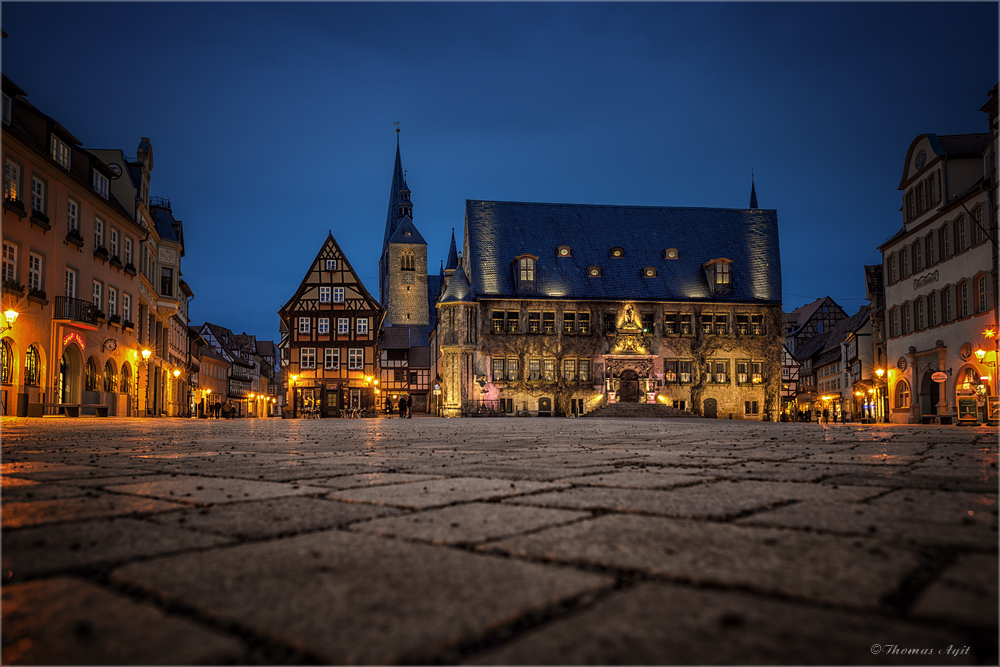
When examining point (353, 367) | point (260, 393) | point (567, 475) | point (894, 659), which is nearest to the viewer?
point (894, 659)

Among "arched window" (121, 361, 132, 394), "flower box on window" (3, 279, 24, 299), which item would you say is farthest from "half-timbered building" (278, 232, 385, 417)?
"flower box on window" (3, 279, 24, 299)

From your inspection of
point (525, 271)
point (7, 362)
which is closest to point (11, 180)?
point (7, 362)

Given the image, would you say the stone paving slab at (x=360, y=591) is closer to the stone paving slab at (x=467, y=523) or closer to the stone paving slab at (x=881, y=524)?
the stone paving slab at (x=467, y=523)

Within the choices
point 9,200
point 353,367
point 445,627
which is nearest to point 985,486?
point 445,627

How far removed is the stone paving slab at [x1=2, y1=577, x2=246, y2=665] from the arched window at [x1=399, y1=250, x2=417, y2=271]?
83.2 m

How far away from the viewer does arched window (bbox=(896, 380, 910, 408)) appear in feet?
112

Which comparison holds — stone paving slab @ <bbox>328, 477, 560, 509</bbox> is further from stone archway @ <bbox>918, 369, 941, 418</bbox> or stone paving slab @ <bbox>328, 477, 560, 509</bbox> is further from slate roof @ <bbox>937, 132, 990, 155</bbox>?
stone archway @ <bbox>918, 369, 941, 418</bbox>

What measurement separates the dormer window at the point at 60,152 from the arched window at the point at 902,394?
3617 cm

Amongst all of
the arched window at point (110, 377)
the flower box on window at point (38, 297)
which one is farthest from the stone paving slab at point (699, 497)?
the arched window at point (110, 377)

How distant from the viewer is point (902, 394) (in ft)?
115

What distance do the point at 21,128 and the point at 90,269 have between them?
5.77 meters

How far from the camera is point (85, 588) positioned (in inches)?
64.3

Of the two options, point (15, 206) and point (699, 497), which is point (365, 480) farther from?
point (15, 206)

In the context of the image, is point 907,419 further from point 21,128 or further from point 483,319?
point 21,128
